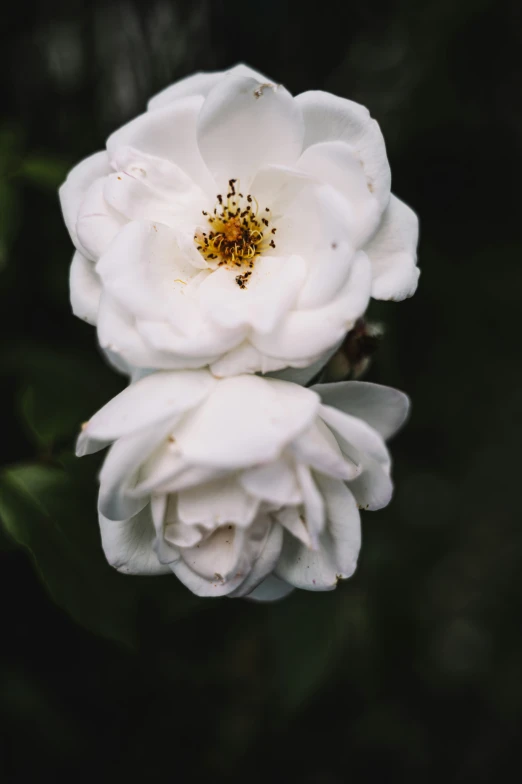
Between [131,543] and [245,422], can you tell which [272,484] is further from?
[131,543]

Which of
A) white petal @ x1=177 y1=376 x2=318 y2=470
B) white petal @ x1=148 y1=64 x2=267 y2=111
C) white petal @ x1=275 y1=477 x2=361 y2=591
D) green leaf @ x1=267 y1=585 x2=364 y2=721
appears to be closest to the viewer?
white petal @ x1=177 y1=376 x2=318 y2=470

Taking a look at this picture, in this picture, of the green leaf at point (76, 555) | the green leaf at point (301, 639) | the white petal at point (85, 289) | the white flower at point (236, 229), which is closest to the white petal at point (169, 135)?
the white flower at point (236, 229)

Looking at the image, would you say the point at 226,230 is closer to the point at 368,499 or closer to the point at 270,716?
the point at 368,499

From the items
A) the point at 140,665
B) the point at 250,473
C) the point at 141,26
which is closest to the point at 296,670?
the point at 140,665

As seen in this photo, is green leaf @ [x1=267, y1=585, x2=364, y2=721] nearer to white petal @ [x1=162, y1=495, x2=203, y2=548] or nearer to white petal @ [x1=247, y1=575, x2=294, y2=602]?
white petal @ [x1=247, y1=575, x2=294, y2=602]

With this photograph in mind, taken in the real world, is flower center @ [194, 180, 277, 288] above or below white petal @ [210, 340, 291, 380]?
above

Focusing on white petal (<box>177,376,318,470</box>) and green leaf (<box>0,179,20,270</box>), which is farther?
green leaf (<box>0,179,20,270</box>)

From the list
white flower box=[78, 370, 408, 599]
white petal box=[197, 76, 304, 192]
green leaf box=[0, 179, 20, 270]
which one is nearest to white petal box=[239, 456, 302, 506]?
white flower box=[78, 370, 408, 599]

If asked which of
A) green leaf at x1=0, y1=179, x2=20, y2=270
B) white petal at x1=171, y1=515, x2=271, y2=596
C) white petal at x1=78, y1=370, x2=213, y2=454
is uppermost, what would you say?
white petal at x1=78, y1=370, x2=213, y2=454
